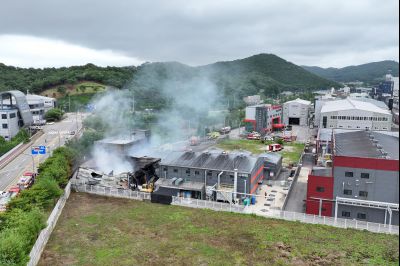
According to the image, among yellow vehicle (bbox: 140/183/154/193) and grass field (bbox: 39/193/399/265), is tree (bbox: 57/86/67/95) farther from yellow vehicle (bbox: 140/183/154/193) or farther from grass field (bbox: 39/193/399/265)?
grass field (bbox: 39/193/399/265)

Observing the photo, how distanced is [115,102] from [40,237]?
5257cm

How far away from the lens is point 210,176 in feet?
101

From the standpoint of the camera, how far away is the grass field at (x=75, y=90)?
9167 centimetres

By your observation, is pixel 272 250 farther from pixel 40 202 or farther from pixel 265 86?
pixel 265 86

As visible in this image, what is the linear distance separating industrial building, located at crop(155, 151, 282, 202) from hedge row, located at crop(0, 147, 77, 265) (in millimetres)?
9475

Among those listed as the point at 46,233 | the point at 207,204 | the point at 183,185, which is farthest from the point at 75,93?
the point at 46,233

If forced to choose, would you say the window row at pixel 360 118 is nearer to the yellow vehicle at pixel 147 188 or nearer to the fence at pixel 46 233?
the yellow vehicle at pixel 147 188

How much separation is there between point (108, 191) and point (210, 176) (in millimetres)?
10155

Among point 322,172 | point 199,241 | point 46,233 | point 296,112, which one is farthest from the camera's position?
point 296,112

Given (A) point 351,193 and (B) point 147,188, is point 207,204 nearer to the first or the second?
(B) point 147,188

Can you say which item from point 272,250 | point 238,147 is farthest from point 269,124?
point 272,250

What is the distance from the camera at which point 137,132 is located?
46781 millimetres

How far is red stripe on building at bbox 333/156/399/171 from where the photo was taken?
79.6 ft

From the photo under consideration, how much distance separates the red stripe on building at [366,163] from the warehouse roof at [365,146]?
1.07 m
